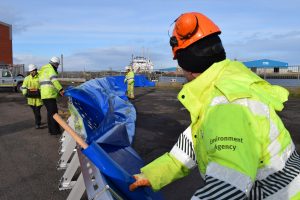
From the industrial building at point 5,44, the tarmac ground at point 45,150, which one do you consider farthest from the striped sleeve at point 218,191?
the industrial building at point 5,44

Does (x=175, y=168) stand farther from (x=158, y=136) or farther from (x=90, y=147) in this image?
(x=158, y=136)

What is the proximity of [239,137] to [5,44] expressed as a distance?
194ft

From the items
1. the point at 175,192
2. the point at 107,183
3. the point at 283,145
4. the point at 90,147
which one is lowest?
the point at 175,192

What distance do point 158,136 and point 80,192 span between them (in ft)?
18.2

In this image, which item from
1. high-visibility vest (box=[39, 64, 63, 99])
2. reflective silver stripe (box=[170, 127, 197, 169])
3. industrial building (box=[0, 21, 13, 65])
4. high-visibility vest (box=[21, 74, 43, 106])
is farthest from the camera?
industrial building (box=[0, 21, 13, 65])

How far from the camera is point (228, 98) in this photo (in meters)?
1.68

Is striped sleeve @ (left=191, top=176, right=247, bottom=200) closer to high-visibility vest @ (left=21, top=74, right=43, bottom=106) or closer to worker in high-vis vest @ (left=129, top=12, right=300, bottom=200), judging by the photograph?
worker in high-vis vest @ (left=129, top=12, right=300, bottom=200)

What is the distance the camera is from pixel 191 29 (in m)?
2.10

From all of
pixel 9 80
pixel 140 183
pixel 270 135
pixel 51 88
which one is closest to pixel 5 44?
pixel 9 80

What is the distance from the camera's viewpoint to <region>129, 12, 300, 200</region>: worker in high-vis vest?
1.57m

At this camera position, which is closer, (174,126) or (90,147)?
(90,147)

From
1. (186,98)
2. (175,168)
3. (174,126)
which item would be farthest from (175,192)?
(174,126)

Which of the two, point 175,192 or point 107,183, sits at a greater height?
point 107,183

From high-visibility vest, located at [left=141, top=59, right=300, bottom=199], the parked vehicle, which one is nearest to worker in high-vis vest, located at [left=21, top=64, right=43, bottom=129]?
high-visibility vest, located at [left=141, top=59, right=300, bottom=199]
